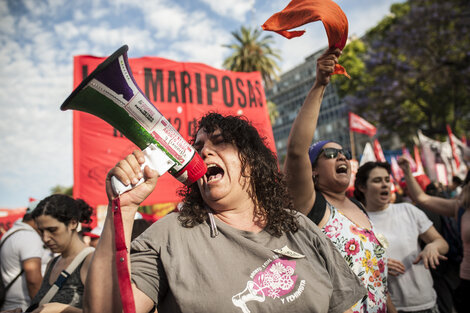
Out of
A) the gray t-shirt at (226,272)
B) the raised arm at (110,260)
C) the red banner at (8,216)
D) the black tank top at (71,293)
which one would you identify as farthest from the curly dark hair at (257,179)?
the red banner at (8,216)

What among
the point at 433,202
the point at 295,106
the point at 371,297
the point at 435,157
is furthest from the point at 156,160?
the point at 295,106

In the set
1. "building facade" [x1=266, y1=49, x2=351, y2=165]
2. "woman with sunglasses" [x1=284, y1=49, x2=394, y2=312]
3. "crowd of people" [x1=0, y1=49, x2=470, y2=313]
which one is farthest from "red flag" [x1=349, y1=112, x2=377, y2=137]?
"building facade" [x1=266, y1=49, x2=351, y2=165]

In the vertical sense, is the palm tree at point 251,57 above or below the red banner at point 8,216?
above

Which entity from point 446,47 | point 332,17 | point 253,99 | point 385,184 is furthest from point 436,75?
point 332,17

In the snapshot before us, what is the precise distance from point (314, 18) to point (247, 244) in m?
1.13

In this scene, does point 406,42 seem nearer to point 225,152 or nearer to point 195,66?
point 195,66

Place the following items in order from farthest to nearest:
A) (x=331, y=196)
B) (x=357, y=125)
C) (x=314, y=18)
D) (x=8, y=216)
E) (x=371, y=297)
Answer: (x=8, y=216)
(x=357, y=125)
(x=331, y=196)
(x=371, y=297)
(x=314, y=18)

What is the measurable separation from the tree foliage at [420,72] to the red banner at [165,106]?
17.2 meters

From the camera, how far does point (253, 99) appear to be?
5.98 m

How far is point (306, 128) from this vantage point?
1856mm

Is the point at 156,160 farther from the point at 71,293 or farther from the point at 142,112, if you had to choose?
the point at 71,293

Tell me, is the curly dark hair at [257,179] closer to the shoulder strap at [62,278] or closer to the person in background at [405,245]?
the shoulder strap at [62,278]

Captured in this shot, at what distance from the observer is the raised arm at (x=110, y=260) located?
112 cm

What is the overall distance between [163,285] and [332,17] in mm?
1477
